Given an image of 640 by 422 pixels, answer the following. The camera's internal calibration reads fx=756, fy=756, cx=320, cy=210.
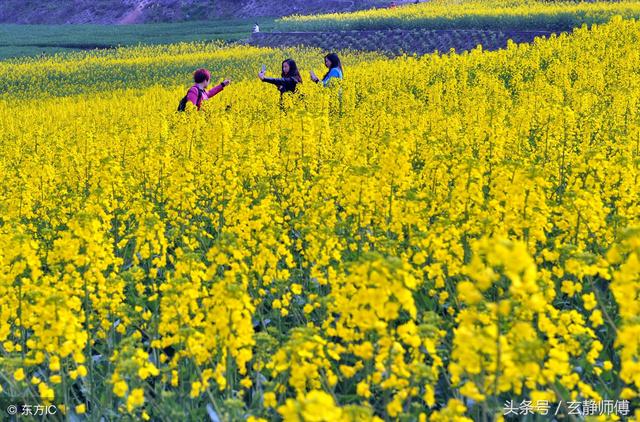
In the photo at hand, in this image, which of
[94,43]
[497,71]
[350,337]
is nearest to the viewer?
[350,337]

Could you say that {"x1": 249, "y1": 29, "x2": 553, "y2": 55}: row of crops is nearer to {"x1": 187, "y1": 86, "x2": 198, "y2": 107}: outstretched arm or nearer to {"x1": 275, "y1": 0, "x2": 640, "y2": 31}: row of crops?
{"x1": 275, "y1": 0, "x2": 640, "y2": 31}: row of crops

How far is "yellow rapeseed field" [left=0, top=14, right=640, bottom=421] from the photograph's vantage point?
137 inches

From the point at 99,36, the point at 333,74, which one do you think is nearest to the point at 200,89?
the point at 333,74

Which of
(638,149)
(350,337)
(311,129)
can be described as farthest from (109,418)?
(638,149)

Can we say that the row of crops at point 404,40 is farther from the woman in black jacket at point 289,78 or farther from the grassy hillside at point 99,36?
the woman in black jacket at point 289,78

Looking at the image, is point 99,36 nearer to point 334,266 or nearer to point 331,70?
point 331,70

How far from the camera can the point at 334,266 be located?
6945 millimetres

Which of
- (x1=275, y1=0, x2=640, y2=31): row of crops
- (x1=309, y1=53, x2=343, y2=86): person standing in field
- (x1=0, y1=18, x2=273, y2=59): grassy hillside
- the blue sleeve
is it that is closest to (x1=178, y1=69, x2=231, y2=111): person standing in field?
(x1=309, y1=53, x2=343, y2=86): person standing in field

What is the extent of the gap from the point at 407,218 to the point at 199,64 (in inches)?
1121

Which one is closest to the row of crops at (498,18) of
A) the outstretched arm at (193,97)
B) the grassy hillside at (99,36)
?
the grassy hillside at (99,36)

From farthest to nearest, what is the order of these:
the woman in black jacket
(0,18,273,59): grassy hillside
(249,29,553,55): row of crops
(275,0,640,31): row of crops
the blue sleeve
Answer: (0,18,273,59): grassy hillside → (249,29,553,55): row of crops → (275,0,640,31): row of crops → the blue sleeve → the woman in black jacket

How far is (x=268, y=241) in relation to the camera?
5262 millimetres

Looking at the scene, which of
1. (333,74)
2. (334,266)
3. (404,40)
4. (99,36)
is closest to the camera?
(334,266)

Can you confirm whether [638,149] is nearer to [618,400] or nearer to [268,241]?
[618,400]
